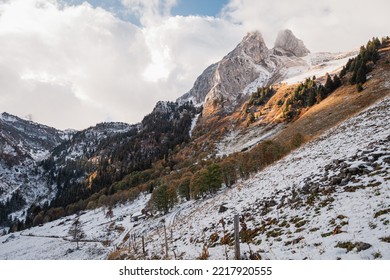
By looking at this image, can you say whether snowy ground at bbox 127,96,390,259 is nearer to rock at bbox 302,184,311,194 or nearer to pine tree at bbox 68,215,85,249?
rock at bbox 302,184,311,194

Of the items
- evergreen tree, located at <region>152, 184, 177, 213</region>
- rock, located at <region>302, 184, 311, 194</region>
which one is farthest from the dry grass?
rock, located at <region>302, 184, 311, 194</region>

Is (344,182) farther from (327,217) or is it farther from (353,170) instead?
(327,217)

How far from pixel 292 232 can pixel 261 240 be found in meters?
1.87

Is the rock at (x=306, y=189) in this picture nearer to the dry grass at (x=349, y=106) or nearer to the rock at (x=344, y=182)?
the rock at (x=344, y=182)

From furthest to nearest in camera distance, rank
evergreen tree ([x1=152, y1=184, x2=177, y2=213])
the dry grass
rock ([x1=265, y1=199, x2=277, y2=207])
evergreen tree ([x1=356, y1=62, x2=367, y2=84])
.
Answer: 1. evergreen tree ([x1=356, y1=62, x2=367, y2=84])
2. evergreen tree ([x1=152, y1=184, x2=177, y2=213])
3. the dry grass
4. rock ([x1=265, y1=199, x2=277, y2=207])

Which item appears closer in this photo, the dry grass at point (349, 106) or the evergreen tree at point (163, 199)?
the dry grass at point (349, 106)

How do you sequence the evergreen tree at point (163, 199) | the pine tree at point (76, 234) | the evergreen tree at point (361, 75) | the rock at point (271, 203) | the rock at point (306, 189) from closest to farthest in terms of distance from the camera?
1. the rock at point (306, 189)
2. the rock at point (271, 203)
3. the pine tree at point (76, 234)
4. the evergreen tree at point (163, 199)
5. the evergreen tree at point (361, 75)

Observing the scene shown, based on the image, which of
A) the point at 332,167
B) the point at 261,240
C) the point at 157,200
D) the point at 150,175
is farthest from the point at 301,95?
the point at 261,240

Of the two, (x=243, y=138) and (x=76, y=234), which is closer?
(x=76, y=234)

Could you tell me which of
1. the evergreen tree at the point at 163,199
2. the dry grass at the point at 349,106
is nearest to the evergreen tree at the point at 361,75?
the dry grass at the point at 349,106

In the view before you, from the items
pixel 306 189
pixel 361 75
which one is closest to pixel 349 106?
pixel 361 75

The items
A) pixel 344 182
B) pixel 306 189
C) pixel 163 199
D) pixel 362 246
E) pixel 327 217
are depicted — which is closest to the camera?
pixel 362 246

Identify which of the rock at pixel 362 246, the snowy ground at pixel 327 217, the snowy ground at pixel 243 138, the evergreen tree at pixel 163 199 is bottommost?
the rock at pixel 362 246
